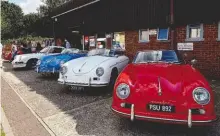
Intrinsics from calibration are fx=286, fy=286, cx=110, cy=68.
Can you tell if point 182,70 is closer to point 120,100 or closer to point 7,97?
point 120,100

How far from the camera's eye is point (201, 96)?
445 cm

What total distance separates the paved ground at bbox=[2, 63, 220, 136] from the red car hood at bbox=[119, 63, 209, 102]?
0.73 metres

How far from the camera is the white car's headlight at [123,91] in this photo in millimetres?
4757

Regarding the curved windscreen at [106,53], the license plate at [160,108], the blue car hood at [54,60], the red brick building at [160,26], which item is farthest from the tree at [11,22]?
the license plate at [160,108]

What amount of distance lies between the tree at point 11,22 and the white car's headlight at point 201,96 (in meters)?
46.2

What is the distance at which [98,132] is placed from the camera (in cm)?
495

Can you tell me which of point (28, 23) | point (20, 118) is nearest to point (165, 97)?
point (20, 118)

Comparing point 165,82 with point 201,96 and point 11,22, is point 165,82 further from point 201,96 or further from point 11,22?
point 11,22

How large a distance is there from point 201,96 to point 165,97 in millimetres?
550

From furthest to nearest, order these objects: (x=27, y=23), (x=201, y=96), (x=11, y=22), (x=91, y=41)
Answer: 1. (x=11, y=22)
2. (x=27, y=23)
3. (x=91, y=41)
4. (x=201, y=96)

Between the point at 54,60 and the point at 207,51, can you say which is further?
the point at 54,60

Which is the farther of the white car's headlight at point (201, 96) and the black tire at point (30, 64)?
the black tire at point (30, 64)

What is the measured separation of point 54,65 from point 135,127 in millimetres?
6059

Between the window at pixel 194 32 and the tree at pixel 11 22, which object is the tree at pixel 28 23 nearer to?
the tree at pixel 11 22
